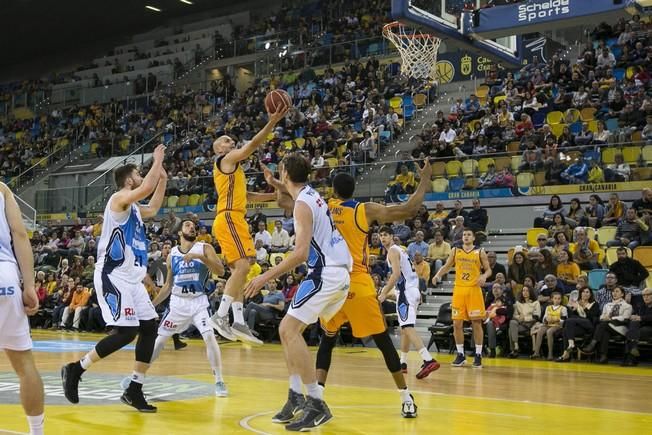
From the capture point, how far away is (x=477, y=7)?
10977mm

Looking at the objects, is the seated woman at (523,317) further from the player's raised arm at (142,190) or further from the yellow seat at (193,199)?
the yellow seat at (193,199)

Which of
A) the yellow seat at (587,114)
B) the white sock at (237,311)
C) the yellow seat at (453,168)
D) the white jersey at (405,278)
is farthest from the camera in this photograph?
the yellow seat at (587,114)

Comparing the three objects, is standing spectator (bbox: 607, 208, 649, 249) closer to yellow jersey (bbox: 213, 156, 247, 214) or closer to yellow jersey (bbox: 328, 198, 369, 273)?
yellow jersey (bbox: 213, 156, 247, 214)

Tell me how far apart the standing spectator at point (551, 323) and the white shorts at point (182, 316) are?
6.51 m

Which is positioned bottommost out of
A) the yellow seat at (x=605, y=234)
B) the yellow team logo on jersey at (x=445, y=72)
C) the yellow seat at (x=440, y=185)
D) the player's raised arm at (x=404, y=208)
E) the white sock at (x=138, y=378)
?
the white sock at (x=138, y=378)

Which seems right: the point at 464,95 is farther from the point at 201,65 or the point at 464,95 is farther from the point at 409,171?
the point at 201,65

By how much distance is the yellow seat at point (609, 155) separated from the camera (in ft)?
51.9

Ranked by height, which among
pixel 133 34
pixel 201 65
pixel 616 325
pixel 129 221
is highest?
pixel 133 34

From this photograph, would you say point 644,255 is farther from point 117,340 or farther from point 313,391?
point 117,340

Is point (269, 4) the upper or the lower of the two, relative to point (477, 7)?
upper

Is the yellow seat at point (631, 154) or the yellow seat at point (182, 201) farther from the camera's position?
the yellow seat at point (182, 201)

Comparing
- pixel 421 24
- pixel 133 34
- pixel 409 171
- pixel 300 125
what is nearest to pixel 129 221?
pixel 421 24

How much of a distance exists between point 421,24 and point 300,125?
44.7 ft

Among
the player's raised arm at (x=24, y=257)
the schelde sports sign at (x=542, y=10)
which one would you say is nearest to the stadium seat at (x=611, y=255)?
the schelde sports sign at (x=542, y=10)
